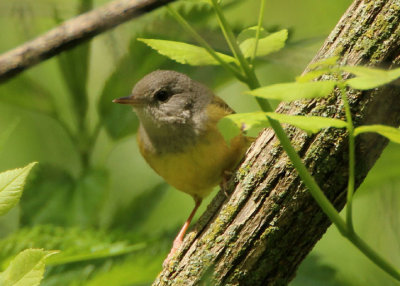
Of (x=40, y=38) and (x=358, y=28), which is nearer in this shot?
(x=40, y=38)

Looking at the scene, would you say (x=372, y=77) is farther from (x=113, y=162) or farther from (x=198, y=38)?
(x=113, y=162)

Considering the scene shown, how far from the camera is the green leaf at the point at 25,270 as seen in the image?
1809 millimetres

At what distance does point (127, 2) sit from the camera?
1.15 m

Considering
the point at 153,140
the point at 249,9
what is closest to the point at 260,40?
the point at 153,140

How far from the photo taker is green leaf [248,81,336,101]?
155 cm

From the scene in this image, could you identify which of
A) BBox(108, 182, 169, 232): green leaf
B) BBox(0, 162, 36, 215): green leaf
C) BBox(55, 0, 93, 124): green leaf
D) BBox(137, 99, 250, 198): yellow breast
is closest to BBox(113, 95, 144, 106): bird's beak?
BBox(137, 99, 250, 198): yellow breast

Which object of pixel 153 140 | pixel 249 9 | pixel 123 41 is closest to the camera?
pixel 123 41

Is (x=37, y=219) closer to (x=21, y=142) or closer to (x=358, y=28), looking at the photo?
(x=21, y=142)

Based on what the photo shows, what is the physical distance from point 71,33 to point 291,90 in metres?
0.67

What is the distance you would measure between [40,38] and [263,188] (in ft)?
5.84

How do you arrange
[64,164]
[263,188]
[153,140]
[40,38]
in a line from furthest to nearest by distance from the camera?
1. [64,164]
2. [153,140]
3. [263,188]
4. [40,38]

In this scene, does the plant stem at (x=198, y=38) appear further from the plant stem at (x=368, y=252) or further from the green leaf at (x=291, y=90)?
the plant stem at (x=368, y=252)

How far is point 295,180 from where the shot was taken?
2.66m

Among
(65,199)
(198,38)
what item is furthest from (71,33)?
(65,199)
